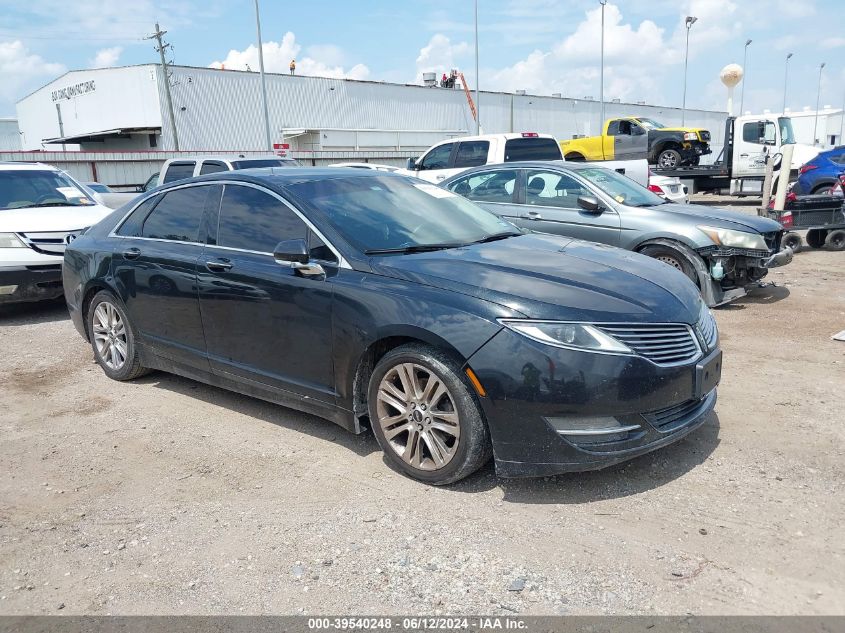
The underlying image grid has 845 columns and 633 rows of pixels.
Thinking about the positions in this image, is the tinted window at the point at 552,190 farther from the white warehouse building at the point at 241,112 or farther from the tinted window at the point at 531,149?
the white warehouse building at the point at 241,112

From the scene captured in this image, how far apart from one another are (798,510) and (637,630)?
130 centimetres

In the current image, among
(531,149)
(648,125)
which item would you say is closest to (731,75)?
(648,125)

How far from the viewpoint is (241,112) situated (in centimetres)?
4494

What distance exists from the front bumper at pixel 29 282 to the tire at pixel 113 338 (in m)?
2.44

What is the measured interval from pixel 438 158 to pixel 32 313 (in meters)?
8.21

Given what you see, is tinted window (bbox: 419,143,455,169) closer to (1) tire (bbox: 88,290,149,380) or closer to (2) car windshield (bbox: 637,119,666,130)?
(1) tire (bbox: 88,290,149,380)

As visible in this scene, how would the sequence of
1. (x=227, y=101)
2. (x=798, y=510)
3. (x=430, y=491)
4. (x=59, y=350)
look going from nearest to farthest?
(x=798, y=510) → (x=430, y=491) → (x=59, y=350) → (x=227, y=101)

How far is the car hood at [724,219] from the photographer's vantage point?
24.9 feet

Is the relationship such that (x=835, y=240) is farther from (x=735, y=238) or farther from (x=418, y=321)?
(x=418, y=321)

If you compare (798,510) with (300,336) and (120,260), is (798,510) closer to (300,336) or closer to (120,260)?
(300,336)

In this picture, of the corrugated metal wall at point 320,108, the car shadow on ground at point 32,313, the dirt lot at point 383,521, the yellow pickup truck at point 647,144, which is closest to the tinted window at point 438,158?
the car shadow on ground at point 32,313

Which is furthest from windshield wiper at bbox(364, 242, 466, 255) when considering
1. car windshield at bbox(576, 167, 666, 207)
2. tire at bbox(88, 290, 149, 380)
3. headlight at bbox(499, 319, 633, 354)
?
car windshield at bbox(576, 167, 666, 207)

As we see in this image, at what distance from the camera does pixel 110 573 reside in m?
3.07

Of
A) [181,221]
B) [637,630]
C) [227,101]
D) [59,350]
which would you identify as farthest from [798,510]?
[227,101]
